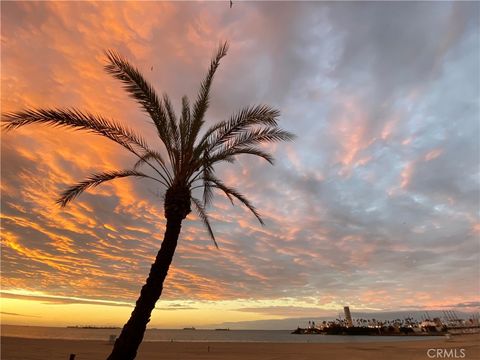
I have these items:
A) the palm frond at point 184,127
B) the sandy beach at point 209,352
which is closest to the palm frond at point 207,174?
the palm frond at point 184,127

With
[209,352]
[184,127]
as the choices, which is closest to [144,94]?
[184,127]

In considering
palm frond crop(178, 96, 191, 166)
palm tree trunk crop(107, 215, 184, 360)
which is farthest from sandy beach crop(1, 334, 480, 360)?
palm frond crop(178, 96, 191, 166)

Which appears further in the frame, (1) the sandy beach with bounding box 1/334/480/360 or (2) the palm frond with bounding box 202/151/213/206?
(1) the sandy beach with bounding box 1/334/480/360

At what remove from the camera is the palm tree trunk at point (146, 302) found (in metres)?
8.97

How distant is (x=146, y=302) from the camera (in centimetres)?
941

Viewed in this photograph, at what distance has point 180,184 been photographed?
10.8 m

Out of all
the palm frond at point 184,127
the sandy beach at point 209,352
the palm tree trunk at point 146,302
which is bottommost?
the palm tree trunk at point 146,302

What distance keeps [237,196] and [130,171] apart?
4.06 m

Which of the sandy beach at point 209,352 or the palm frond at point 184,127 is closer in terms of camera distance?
the palm frond at point 184,127

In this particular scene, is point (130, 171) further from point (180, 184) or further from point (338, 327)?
point (338, 327)

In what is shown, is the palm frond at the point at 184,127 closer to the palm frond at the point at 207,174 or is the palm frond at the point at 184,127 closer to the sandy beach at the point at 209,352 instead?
the palm frond at the point at 207,174

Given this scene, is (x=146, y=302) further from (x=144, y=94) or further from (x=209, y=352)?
(x=209, y=352)

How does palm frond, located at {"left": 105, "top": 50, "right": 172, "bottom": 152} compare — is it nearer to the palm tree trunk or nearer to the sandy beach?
the palm tree trunk

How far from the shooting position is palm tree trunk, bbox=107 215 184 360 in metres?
8.97
